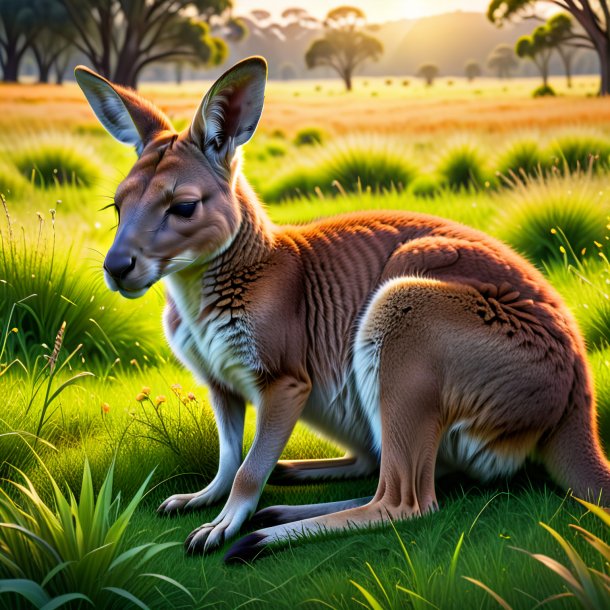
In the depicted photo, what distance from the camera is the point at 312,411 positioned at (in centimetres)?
466

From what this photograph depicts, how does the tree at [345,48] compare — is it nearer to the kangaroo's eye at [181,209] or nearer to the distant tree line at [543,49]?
the distant tree line at [543,49]

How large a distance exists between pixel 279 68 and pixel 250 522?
55.2 metres

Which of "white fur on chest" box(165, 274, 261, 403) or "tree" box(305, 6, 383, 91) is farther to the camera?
"tree" box(305, 6, 383, 91)

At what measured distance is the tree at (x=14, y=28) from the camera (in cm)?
2122

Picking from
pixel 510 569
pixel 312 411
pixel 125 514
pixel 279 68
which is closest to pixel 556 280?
pixel 312 411

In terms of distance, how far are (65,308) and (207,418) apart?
2.01 meters

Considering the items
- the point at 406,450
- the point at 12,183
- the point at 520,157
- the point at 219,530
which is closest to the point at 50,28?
the point at 12,183

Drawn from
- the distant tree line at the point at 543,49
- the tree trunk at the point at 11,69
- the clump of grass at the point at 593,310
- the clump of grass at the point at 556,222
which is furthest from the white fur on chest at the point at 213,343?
the tree trunk at the point at 11,69

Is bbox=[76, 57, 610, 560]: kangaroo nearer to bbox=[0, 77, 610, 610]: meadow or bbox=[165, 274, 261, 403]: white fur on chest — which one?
bbox=[165, 274, 261, 403]: white fur on chest

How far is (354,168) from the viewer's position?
11.0 metres

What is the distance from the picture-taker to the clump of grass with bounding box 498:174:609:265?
7.60 metres

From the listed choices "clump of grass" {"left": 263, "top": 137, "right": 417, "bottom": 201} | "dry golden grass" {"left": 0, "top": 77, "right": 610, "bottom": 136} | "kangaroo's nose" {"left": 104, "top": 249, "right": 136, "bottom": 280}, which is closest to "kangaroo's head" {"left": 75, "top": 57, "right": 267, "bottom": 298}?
"kangaroo's nose" {"left": 104, "top": 249, "right": 136, "bottom": 280}

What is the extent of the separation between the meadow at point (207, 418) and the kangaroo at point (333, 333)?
0.76 ft

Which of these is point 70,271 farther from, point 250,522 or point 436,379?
point 436,379
